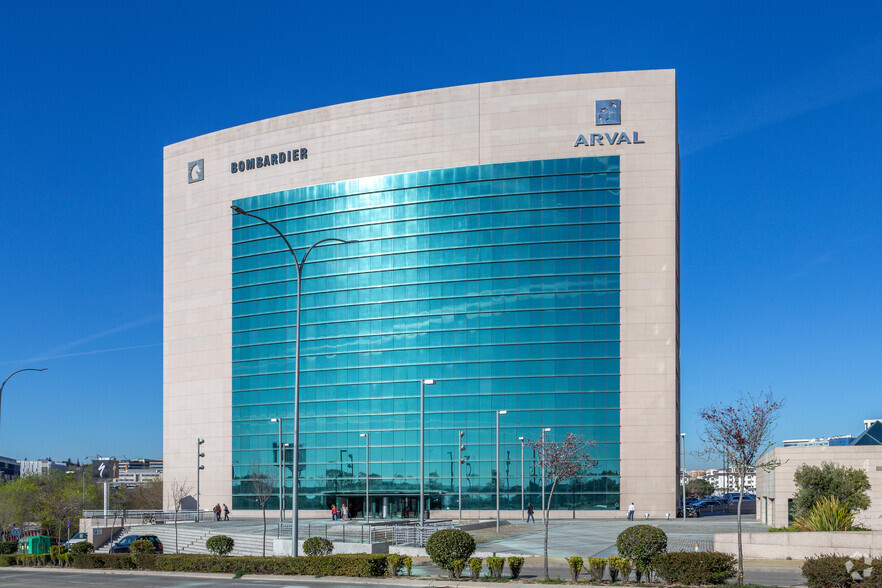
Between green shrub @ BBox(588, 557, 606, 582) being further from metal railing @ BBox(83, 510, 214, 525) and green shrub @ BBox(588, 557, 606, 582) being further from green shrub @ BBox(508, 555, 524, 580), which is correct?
metal railing @ BBox(83, 510, 214, 525)

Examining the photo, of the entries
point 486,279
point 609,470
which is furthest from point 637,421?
point 486,279

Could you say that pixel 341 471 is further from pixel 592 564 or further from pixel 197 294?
pixel 592 564

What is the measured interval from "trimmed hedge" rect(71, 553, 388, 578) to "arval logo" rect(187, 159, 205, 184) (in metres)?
64.7

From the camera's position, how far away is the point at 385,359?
84312mm

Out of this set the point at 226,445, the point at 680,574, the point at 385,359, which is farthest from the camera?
the point at 226,445

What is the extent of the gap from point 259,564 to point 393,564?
5.32 metres

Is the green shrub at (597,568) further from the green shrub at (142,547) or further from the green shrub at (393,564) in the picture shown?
the green shrub at (142,547)

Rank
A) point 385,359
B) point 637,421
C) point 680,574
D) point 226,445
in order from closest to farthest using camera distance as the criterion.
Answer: point 680,574
point 637,421
point 385,359
point 226,445

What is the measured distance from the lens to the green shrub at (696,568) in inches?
1006

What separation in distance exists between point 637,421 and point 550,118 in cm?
2854

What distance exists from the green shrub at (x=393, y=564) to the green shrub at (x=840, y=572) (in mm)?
12966

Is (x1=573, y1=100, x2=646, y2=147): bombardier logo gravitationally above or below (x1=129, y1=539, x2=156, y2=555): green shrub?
above

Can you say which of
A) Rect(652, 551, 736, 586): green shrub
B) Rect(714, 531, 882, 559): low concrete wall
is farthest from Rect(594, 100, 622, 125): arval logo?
Rect(652, 551, 736, 586): green shrub

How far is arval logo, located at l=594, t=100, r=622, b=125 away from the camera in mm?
79875
